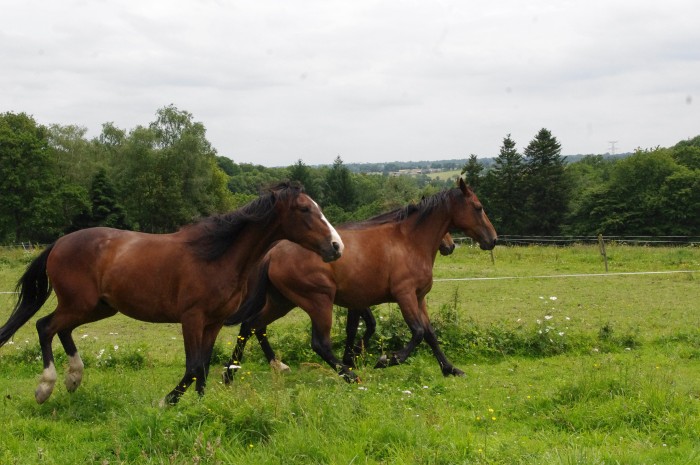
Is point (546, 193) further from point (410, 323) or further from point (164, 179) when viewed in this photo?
point (410, 323)

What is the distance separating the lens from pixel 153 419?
16.1ft

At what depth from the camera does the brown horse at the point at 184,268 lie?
6.10 m

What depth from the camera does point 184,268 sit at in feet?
20.3

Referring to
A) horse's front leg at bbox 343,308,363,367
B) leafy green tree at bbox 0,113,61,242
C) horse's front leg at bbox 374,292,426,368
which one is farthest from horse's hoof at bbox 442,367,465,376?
leafy green tree at bbox 0,113,61,242

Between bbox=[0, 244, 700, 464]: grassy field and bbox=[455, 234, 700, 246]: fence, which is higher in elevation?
bbox=[0, 244, 700, 464]: grassy field

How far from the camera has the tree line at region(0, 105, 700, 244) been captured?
50.0 m

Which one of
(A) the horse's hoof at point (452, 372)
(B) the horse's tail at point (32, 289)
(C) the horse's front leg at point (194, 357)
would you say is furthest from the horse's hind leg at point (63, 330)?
(A) the horse's hoof at point (452, 372)

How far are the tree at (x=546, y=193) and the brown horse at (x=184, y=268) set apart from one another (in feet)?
202

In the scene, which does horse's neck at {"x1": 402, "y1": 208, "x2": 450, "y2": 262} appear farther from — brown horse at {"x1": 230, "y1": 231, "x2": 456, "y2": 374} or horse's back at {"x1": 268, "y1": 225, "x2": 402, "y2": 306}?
brown horse at {"x1": 230, "y1": 231, "x2": 456, "y2": 374}

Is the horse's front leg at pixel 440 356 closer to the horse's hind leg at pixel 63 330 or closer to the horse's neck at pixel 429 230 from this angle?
the horse's neck at pixel 429 230

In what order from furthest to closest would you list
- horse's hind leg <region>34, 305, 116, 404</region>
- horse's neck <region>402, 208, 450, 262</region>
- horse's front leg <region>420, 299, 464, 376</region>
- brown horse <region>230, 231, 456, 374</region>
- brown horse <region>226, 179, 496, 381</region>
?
horse's neck <region>402, 208, 450, 262</region>, brown horse <region>230, 231, 456, 374</region>, horse's front leg <region>420, 299, 464, 376</region>, brown horse <region>226, 179, 496, 381</region>, horse's hind leg <region>34, 305, 116, 404</region>

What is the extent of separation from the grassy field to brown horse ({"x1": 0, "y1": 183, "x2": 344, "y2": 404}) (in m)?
0.67

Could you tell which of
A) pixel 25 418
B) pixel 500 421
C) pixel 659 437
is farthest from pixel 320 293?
pixel 659 437

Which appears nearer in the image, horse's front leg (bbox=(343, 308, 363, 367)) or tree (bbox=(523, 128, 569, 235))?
horse's front leg (bbox=(343, 308, 363, 367))
